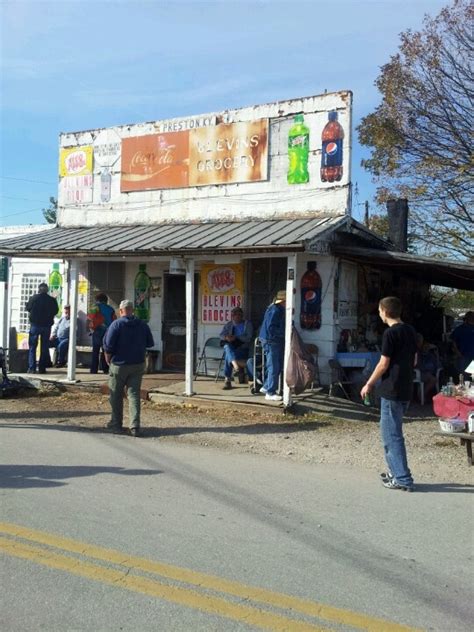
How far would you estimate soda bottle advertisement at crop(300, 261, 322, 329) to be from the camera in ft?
37.4

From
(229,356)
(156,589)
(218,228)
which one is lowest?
(156,589)

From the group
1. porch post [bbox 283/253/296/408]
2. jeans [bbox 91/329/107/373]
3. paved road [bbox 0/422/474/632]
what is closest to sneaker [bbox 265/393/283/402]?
porch post [bbox 283/253/296/408]

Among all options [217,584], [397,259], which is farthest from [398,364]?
[397,259]

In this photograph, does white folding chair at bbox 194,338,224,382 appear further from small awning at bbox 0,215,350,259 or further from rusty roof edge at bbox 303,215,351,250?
rusty roof edge at bbox 303,215,351,250

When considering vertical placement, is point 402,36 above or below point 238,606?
above

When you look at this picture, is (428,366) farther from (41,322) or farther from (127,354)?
(41,322)

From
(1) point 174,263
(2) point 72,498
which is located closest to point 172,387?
(1) point 174,263

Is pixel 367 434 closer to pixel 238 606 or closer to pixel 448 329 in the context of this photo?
pixel 238 606

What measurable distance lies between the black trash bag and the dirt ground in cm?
56

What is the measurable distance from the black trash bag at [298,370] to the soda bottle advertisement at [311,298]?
1659 mm

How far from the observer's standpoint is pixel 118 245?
11578 millimetres

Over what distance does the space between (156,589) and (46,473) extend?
2.98 m

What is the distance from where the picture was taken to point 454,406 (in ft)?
23.7

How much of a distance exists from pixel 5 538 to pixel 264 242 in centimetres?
641
